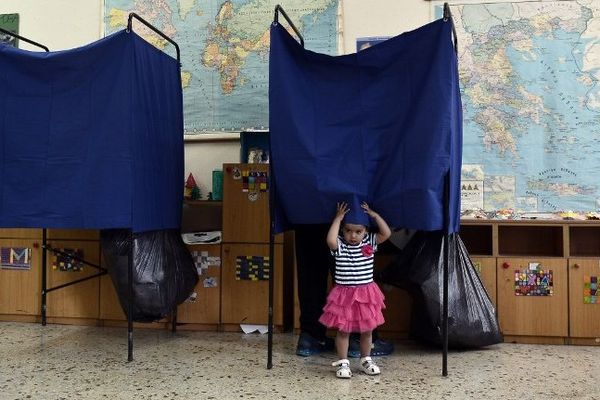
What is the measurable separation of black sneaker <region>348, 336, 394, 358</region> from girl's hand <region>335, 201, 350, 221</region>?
2.73 ft

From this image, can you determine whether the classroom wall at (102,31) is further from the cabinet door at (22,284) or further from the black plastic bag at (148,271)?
A: the cabinet door at (22,284)

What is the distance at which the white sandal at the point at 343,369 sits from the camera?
244 centimetres

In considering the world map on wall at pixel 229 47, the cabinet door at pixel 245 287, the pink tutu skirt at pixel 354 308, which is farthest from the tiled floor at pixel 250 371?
the world map on wall at pixel 229 47

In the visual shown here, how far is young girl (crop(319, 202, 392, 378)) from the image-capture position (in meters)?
2.47

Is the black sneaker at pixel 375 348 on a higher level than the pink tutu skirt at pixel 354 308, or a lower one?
lower

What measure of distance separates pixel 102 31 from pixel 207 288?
2.30 metres

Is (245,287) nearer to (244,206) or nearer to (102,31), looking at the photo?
(244,206)

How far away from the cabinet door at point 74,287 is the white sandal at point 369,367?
1948 mm

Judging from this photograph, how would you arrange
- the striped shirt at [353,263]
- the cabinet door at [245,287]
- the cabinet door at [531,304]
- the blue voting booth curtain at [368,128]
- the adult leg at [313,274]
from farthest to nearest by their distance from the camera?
the cabinet door at [245,287], the cabinet door at [531,304], the adult leg at [313,274], the striped shirt at [353,263], the blue voting booth curtain at [368,128]

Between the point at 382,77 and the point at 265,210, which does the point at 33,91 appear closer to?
the point at 265,210

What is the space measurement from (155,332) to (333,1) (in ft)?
8.90

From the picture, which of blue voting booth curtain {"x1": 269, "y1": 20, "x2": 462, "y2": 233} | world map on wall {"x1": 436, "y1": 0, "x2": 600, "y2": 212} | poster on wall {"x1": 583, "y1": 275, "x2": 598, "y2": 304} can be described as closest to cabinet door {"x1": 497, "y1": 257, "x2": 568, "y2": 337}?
poster on wall {"x1": 583, "y1": 275, "x2": 598, "y2": 304}

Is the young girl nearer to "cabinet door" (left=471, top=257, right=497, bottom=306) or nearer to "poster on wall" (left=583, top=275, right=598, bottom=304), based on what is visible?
"cabinet door" (left=471, top=257, right=497, bottom=306)

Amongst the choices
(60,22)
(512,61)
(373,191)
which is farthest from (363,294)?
(60,22)
